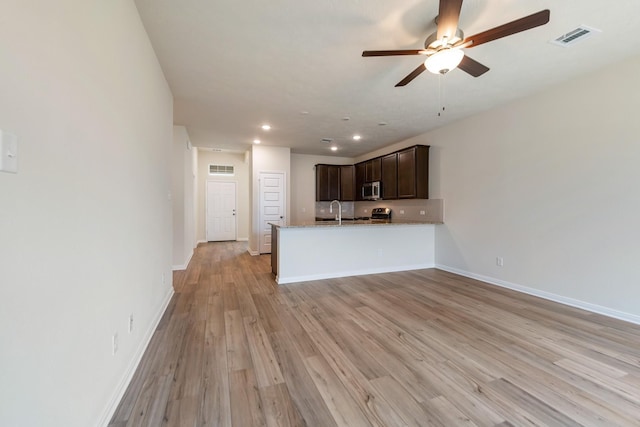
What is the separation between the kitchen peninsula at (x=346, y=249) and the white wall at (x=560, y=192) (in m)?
0.77

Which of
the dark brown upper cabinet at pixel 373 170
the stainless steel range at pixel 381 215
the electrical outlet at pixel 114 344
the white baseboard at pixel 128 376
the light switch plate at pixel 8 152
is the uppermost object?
the dark brown upper cabinet at pixel 373 170

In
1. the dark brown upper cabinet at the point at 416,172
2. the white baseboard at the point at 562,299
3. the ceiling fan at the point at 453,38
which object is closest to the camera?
the ceiling fan at the point at 453,38

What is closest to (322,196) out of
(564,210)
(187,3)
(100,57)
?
(564,210)

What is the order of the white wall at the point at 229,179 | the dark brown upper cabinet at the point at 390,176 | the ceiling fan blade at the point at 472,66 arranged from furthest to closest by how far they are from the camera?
the white wall at the point at 229,179 → the dark brown upper cabinet at the point at 390,176 → the ceiling fan blade at the point at 472,66

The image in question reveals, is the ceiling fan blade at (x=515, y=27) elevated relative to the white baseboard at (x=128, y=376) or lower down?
elevated

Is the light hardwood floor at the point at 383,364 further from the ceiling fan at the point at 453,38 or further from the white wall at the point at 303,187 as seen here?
the white wall at the point at 303,187

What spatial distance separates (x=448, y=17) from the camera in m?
1.82

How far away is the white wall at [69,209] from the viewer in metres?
0.83

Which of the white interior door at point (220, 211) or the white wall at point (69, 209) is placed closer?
the white wall at point (69, 209)

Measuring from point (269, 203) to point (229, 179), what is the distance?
2764mm

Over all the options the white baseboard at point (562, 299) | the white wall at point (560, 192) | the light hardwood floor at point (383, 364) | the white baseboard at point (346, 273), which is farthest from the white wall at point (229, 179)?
the white baseboard at point (562, 299)

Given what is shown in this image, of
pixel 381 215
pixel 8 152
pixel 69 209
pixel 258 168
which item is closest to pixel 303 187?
pixel 258 168

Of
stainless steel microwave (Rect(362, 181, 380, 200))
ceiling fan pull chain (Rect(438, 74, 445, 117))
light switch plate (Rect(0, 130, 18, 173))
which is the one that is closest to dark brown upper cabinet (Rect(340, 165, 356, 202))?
stainless steel microwave (Rect(362, 181, 380, 200))

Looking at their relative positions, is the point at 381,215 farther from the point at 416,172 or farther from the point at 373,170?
the point at 416,172
